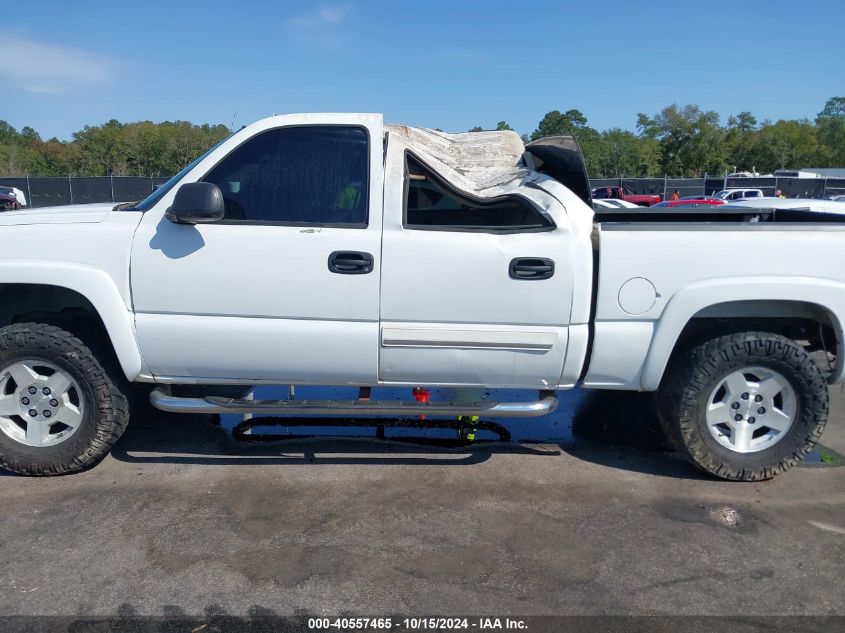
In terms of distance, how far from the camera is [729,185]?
149 feet

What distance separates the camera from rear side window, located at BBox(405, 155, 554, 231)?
4.03 metres

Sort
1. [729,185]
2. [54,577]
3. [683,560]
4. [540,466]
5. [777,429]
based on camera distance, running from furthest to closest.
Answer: [729,185] → [540,466] → [777,429] → [683,560] → [54,577]

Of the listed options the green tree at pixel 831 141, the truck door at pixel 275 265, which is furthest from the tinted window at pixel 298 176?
the green tree at pixel 831 141

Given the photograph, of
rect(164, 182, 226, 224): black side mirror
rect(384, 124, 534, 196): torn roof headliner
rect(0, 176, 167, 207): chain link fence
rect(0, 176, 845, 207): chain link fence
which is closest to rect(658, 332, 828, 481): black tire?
rect(384, 124, 534, 196): torn roof headliner

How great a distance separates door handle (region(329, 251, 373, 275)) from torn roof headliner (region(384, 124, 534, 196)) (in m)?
0.71

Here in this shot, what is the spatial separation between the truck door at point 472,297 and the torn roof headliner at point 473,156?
230 mm

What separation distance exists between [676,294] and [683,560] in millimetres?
1393


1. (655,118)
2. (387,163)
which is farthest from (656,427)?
(655,118)

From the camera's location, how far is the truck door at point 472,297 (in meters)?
3.93

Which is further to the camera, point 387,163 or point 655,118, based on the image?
point 655,118

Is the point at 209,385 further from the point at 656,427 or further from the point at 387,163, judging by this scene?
the point at 656,427

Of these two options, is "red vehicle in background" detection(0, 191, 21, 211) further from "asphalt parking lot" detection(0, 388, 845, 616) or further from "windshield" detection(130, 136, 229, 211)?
"windshield" detection(130, 136, 229, 211)

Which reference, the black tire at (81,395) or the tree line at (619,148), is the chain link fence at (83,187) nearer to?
the tree line at (619,148)

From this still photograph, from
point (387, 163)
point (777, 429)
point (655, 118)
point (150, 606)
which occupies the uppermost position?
point (655, 118)
